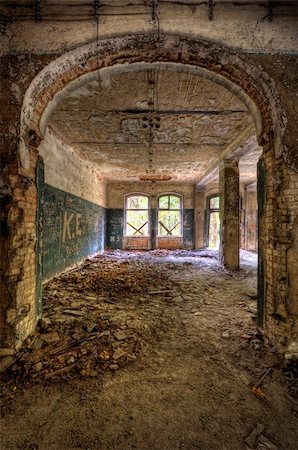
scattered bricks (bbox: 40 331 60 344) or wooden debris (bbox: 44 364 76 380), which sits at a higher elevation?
scattered bricks (bbox: 40 331 60 344)

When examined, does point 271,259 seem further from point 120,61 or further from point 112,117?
point 112,117

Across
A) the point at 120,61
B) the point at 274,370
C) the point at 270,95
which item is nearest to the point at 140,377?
Result: the point at 274,370

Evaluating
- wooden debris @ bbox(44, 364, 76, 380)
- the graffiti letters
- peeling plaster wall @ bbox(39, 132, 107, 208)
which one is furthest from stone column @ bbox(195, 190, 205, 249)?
wooden debris @ bbox(44, 364, 76, 380)

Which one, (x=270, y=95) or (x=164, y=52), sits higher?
(x=164, y=52)

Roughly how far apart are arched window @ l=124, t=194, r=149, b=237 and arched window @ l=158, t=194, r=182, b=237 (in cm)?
75

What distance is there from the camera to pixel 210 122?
492 cm

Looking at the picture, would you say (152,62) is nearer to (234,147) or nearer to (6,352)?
(6,352)

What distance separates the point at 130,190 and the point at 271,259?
381 inches

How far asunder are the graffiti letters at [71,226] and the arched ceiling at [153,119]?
1998 millimetres

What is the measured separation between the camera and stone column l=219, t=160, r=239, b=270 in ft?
22.8

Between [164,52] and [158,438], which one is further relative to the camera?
[164,52]

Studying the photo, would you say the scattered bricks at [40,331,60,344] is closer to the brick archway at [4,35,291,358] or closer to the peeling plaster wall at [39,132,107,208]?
the brick archway at [4,35,291,358]

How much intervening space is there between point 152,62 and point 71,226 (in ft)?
15.9

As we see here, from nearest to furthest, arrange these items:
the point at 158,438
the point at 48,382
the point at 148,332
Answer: the point at 158,438
the point at 48,382
the point at 148,332
